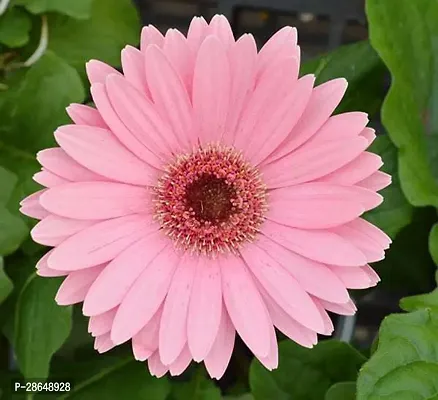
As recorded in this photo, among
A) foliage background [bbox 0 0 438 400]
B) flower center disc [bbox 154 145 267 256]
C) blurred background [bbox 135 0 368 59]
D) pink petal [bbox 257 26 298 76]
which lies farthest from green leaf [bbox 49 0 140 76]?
pink petal [bbox 257 26 298 76]

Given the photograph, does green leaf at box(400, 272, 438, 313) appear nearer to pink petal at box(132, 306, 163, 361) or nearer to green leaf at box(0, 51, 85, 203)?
pink petal at box(132, 306, 163, 361)

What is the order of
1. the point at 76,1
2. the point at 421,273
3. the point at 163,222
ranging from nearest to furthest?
1. the point at 163,222
2. the point at 76,1
3. the point at 421,273

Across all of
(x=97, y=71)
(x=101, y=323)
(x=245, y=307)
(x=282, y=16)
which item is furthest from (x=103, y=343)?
(x=282, y=16)

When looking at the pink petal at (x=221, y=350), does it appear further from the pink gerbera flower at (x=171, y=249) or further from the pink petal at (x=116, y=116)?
the pink petal at (x=116, y=116)

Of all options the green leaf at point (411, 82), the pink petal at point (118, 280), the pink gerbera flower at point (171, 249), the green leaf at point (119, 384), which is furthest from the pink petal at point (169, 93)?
the green leaf at point (119, 384)

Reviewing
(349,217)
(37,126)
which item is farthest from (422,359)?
(37,126)

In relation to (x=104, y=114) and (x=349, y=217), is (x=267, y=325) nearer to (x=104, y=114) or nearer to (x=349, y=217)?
(x=349, y=217)

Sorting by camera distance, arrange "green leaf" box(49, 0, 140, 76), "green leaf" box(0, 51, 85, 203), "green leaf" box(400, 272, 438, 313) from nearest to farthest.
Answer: "green leaf" box(400, 272, 438, 313)
"green leaf" box(0, 51, 85, 203)
"green leaf" box(49, 0, 140, 76)
